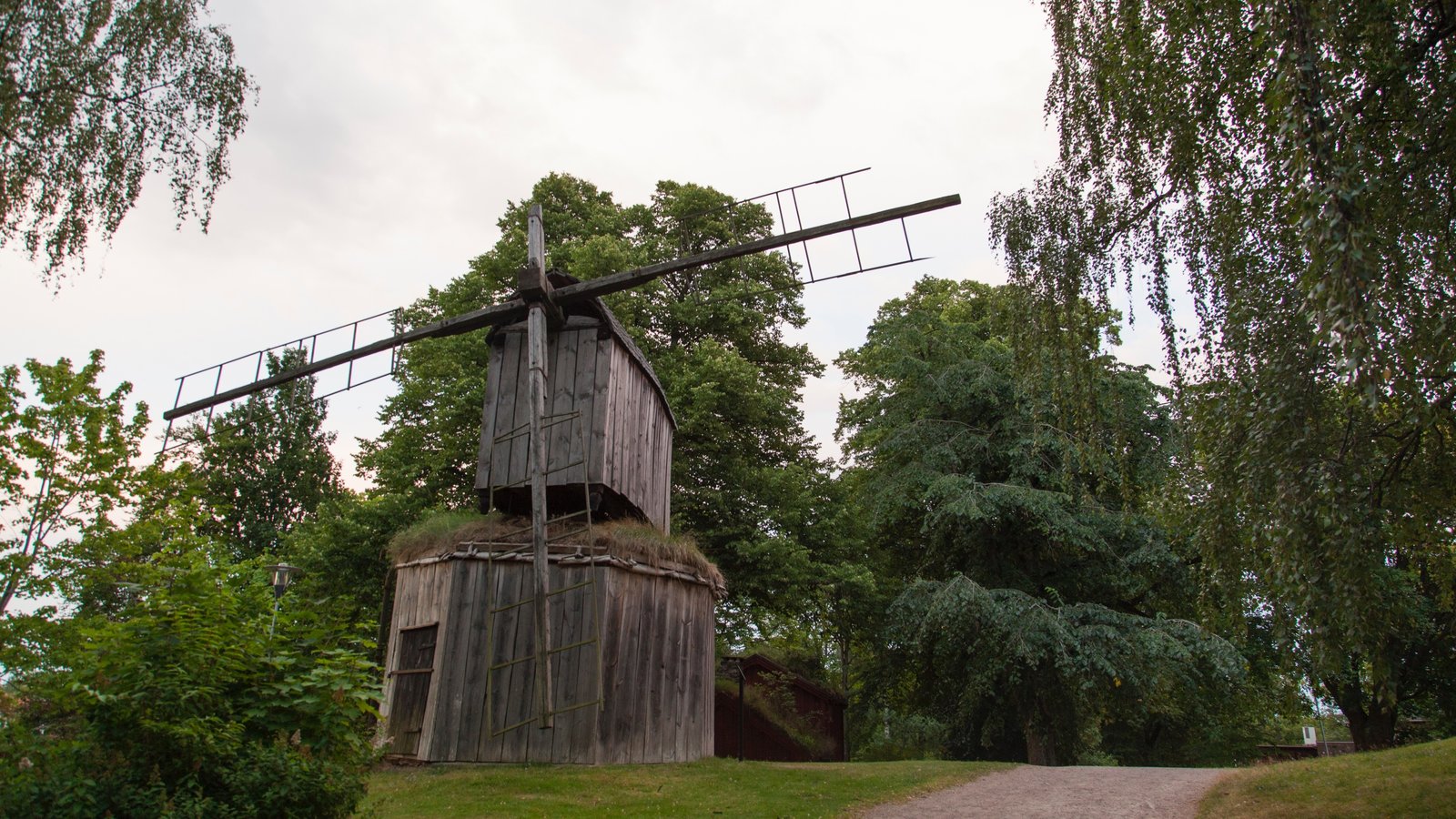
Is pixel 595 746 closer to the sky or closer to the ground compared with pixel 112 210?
closer to the ground

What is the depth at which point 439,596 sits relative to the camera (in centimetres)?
1348

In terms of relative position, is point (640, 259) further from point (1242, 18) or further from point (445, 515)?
point (1242, 18)

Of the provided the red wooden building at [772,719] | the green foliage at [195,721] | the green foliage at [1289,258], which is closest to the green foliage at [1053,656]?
the red wooden building at [772,719]

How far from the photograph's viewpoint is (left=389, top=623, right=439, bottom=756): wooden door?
43.2 ft

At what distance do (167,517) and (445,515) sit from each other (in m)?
9.35

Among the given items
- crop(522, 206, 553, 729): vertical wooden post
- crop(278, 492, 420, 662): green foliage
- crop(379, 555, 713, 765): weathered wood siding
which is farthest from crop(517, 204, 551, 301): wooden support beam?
crop(278, 492, 420, 662): green foliage

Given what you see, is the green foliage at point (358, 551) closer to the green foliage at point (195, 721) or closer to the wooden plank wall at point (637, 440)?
the wooden plank wall at point (637, 440)

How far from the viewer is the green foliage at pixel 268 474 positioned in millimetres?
33406

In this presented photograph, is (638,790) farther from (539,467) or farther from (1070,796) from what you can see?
(1070,796)

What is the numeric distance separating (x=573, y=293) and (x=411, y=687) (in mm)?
6484

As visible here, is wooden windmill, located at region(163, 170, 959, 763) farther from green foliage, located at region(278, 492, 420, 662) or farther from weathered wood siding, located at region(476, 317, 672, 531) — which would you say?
green foliage, located at region(278, 492, 420, 662)

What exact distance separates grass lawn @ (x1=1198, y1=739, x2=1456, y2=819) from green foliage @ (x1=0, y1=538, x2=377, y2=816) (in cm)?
899

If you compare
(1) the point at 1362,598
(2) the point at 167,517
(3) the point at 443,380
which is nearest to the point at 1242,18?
(1) the point at 1362,598

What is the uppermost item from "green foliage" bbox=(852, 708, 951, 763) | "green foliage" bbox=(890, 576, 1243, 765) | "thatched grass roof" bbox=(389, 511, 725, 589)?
"thatched grass roof" bbox=(389, 511, 725, 589)
